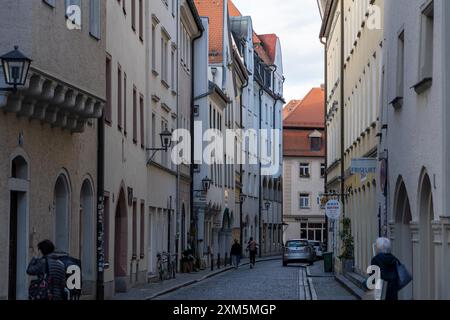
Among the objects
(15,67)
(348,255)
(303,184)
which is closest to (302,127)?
(303,184)

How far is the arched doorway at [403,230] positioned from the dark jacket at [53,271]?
9.37 m

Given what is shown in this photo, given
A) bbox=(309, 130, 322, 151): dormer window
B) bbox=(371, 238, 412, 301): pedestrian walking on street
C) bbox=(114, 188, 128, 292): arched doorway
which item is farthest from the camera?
bbox=(309, 130, 322, 151): dormer window

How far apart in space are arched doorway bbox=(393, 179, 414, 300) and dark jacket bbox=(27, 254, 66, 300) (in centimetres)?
937

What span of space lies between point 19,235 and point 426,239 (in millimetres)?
7158

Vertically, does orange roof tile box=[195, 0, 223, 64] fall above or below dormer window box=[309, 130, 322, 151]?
above

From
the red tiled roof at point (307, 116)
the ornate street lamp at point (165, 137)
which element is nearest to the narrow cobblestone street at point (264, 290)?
the ornate street lamp at point (165, 137)

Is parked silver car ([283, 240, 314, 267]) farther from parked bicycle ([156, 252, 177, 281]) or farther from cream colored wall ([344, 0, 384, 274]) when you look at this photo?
parked bicycle ([156, 252, 177, 281])

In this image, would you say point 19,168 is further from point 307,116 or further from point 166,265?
point 307,116

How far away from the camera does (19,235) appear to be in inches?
745

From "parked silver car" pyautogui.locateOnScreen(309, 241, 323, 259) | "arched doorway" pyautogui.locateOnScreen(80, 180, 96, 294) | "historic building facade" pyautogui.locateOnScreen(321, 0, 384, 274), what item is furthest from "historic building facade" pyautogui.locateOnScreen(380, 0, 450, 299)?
"parked silver car" pyautogui.locateOnScreen(309, 241, 323, 259)

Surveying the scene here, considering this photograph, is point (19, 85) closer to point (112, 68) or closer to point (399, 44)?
point (399, 44)

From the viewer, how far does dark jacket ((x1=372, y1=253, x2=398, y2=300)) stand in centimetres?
1528

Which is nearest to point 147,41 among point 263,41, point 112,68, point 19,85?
point 112,68

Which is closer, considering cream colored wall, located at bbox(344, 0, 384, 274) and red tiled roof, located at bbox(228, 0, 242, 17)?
cream colored wall, located at bbox(344, 0, 384, 274)
